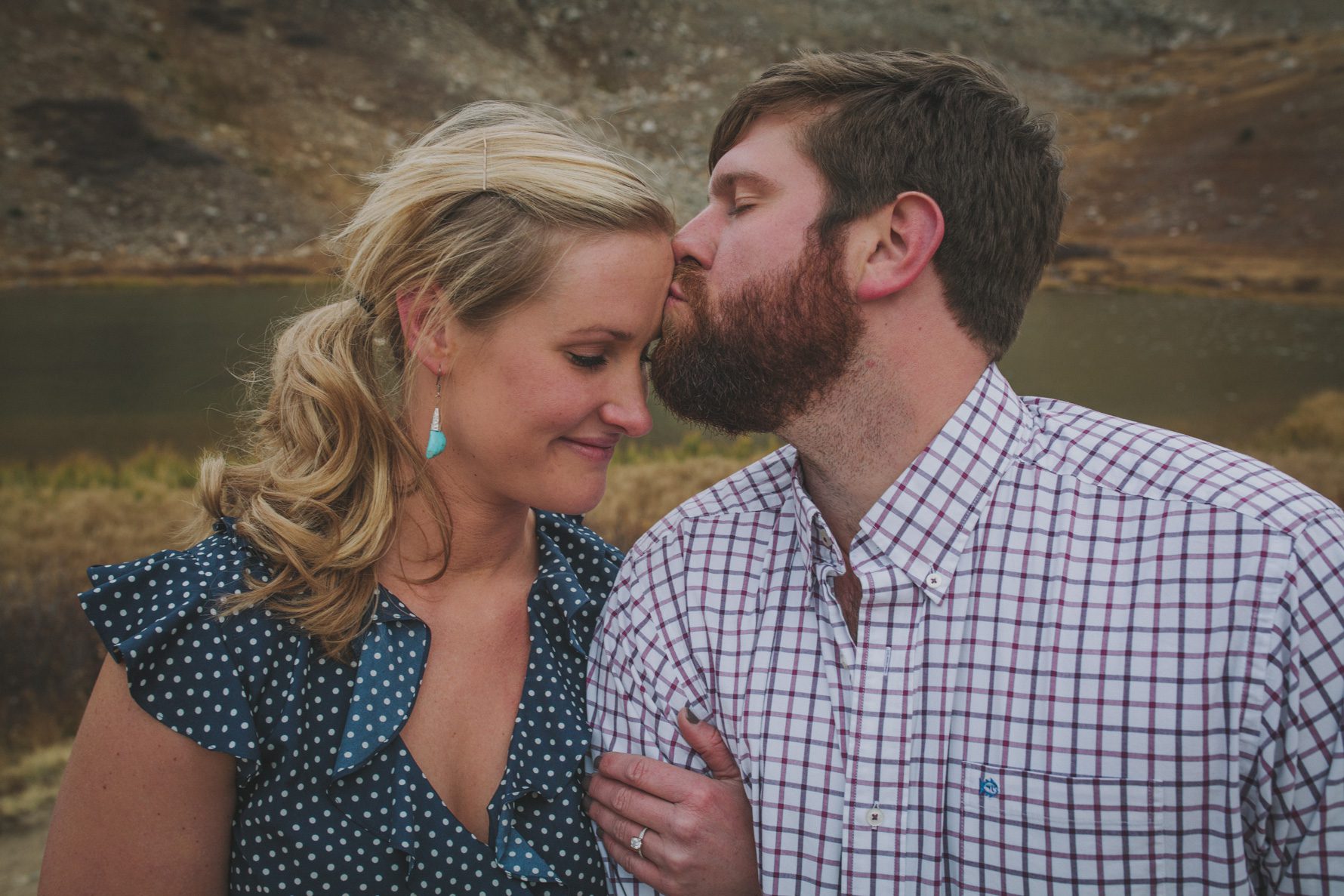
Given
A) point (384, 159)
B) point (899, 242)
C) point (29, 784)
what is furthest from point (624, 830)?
point (29, 784)

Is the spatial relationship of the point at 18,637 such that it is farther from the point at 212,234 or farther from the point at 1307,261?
the point at 1307,261

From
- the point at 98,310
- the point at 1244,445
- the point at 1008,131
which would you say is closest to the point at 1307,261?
the point at 1244,445

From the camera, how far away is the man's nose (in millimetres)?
2010

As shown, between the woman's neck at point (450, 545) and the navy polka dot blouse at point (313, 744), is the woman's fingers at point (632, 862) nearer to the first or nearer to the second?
the navy polka dot blouse at point (313, 744)

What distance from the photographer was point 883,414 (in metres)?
1.93

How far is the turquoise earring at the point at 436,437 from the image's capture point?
6.41 ft

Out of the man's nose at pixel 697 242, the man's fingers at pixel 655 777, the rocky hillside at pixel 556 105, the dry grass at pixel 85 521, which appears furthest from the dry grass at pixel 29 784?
the rocky hillside at pixel 556 105

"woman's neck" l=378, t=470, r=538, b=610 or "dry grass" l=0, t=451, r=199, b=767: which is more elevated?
"woman's neck" l=378, t=470, r=538, b=610

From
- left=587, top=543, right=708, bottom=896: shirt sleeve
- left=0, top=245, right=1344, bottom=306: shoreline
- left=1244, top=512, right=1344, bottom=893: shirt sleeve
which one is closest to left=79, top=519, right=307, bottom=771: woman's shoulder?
left=587, top=543, right=708, bottom=896: shirt sleeve

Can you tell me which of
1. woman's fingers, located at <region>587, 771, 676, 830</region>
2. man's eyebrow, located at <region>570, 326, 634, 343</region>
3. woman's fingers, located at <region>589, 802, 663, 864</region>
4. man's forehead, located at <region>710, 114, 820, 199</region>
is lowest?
woman's fingers, located at <region>589, 802, 663, 864</region>

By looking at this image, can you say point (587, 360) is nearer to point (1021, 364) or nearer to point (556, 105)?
point (1021, 364)

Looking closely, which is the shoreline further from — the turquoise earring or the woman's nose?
the woman's nose

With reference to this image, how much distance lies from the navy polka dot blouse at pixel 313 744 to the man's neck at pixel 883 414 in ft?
2.77

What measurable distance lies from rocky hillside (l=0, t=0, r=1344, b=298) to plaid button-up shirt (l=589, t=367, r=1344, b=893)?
8.38 meters
